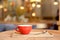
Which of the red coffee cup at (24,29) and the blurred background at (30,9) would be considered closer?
the red coffee cup at (24,29)

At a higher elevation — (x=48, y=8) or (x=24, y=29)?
(x=48, y=8)

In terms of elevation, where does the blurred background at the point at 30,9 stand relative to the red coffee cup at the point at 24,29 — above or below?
above

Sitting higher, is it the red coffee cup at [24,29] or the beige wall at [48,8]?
the beige wall at [48,8]

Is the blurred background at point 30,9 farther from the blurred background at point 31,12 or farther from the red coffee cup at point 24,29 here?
the red coffee cup at point 24,29

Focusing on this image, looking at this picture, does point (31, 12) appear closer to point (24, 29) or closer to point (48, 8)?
point (48, 8)

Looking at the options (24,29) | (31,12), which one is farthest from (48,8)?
(24,29)

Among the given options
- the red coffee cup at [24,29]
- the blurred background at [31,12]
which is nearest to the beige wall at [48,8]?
the blurred background at [31,12]

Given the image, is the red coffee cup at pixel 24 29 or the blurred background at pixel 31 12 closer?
the red coffee cup at pixel 24 29

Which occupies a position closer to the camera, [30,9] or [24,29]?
[24,29]

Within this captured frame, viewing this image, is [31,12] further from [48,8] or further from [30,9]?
[48,8]

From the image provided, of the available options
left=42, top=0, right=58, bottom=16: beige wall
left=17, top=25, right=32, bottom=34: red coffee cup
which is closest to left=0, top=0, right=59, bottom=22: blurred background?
left=42, top=0, right=58, bottom=16: beige wall

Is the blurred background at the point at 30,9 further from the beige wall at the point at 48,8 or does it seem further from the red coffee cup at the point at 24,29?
Answer: the red coffee cup at the point at 24,29

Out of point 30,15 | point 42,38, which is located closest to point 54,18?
point 30,15

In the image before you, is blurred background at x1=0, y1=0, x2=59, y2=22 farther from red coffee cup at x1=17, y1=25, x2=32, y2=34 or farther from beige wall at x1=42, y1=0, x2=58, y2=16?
red coffee cup at x1=17, y1=25, x2=32, y2=34
